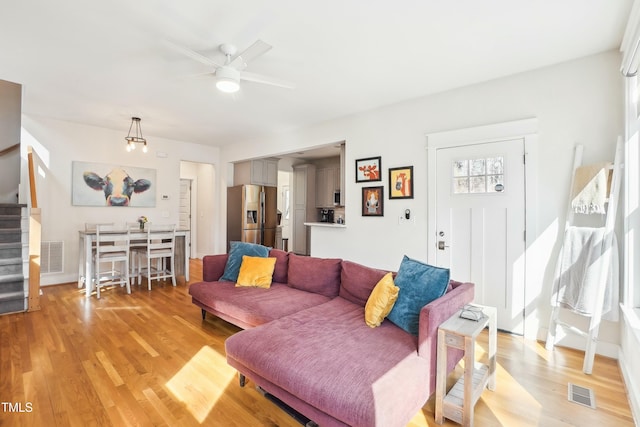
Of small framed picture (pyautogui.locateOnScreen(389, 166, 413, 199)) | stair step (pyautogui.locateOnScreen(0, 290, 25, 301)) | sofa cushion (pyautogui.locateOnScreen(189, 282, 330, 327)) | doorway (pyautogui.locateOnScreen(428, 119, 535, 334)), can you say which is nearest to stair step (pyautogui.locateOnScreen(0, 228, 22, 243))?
stair step (pyautogui.locateOnScreen(0, 290, 25, 301))

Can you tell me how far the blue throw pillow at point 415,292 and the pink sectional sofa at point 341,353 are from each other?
0.06 meters

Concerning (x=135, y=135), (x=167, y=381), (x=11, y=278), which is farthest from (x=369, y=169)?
(x=11, y=278)

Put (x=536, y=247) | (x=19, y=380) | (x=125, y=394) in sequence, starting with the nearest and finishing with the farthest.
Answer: (x=125, y=394) → (x=19, y=380) → (x=536, y=247)

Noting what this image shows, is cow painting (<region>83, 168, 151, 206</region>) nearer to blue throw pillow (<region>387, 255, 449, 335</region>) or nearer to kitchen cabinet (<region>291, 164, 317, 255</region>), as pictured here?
kitchen cabinet (<region>291, 164, 317, 255</region>)

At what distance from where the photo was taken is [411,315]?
211 centimetres

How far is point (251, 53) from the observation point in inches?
95.2

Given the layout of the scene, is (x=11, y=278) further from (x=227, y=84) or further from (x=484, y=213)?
(x=484, y=213)

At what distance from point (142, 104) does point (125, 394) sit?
3.60 m

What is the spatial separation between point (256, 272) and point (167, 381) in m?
1.32

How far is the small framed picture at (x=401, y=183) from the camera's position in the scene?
387cm

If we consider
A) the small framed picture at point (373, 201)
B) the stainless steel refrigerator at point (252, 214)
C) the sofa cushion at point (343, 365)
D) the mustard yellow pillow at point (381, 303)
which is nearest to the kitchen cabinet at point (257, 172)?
the stainless steel refrigerator at point (252, 214)

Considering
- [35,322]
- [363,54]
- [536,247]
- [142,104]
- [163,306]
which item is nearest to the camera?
[363,54]

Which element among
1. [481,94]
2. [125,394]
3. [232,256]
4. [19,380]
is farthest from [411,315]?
[19,380]

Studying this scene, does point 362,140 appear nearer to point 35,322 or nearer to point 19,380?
point 19,380
